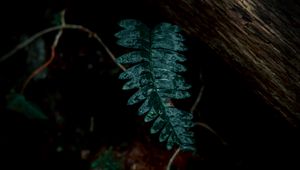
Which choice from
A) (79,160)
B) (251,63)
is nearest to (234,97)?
(251,63)

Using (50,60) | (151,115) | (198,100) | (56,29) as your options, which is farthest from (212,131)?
(56,29)

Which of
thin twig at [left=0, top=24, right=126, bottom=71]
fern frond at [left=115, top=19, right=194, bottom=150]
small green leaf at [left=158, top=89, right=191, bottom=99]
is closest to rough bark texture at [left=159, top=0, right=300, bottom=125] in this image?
fern frond at [left=115, top=19, right=194, bottom=150]

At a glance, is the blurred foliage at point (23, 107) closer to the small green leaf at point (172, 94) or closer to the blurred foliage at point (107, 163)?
the blurred foliage at point (107, 163)

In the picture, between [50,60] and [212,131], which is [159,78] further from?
[50,60]

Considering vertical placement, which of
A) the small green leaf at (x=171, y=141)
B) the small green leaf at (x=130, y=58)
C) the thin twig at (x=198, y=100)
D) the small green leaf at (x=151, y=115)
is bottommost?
the thin twig at (x=198, y=100)

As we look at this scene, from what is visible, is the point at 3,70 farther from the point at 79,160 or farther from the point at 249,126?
the point at 249,126

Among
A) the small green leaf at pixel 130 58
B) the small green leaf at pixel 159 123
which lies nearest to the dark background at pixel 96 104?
the small green leaf at pixel 130 58
